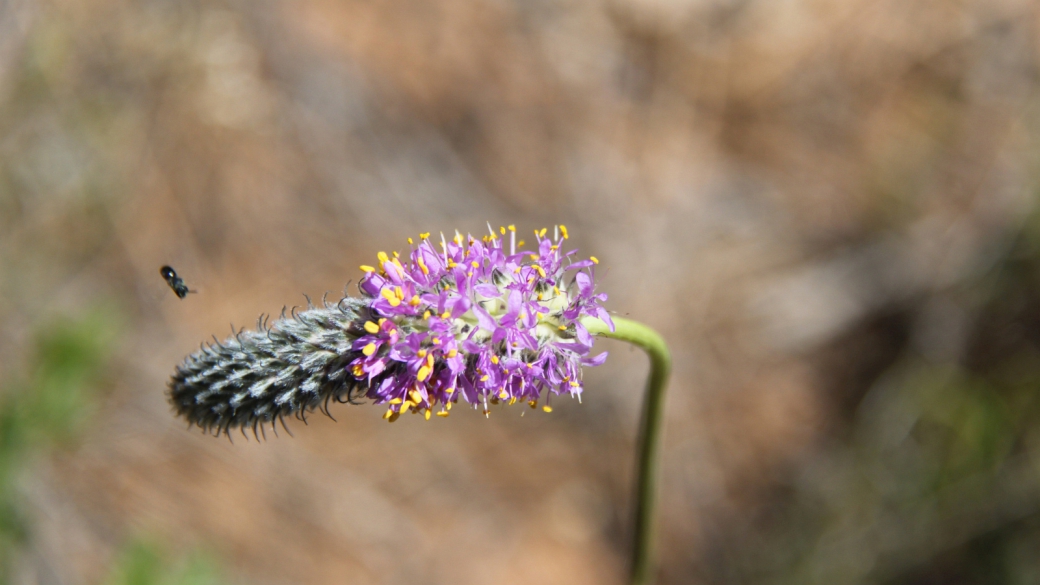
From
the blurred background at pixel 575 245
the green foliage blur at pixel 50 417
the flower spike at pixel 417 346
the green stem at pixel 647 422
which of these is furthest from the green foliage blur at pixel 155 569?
the green stem at pixel 647 422

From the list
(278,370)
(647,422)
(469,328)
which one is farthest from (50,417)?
(647,422)

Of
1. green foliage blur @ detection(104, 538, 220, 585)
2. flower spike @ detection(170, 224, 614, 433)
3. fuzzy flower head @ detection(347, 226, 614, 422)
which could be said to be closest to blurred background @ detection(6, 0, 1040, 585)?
green foliage blur @ detection(104, 538, 220, 585)

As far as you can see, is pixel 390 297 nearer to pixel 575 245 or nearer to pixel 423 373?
pixel 423 373

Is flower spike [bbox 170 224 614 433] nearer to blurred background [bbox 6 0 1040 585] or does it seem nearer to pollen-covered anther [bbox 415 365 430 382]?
pollen-covered anther [bbox 415 365 430 382]

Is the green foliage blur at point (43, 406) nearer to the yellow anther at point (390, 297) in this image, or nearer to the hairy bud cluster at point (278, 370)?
the hairy bud cluster at point (278, 370)

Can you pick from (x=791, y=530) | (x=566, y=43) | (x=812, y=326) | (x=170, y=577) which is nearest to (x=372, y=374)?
(x=170, y=577)

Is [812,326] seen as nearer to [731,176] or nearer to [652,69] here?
[731,176]

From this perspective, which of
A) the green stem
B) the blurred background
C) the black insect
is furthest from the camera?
the blurred background
